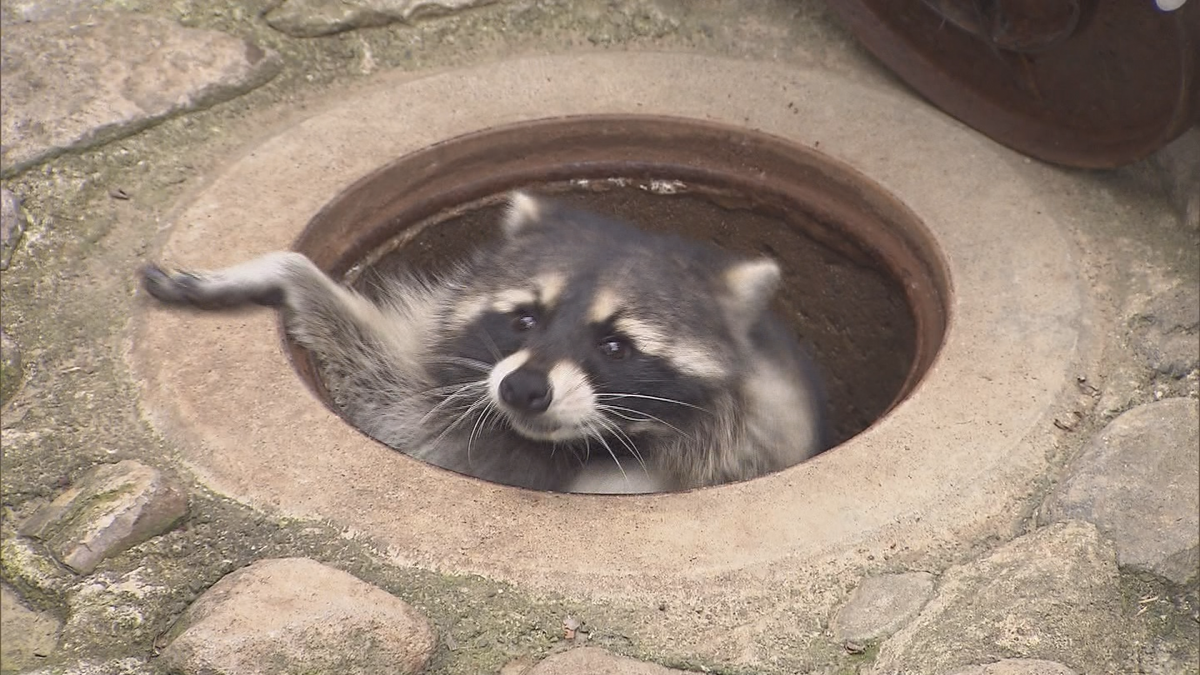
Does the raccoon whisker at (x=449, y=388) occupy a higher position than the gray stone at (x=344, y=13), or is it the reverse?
the gray stone at (x=344, y=13)

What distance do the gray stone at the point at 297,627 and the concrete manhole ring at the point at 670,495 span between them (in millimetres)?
145

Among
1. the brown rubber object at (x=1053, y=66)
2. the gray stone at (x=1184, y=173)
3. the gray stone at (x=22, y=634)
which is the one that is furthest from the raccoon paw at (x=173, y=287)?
the gray stone at (x=1184, y=173)

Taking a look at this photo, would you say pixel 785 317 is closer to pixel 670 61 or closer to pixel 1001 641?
pixel 670 61

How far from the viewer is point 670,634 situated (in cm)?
190

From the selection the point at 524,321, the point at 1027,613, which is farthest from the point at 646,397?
the point at 1027,613

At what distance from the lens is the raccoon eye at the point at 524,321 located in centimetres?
248

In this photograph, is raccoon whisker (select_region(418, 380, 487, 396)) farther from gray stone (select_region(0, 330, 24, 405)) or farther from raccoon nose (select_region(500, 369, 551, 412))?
gray stone (select_region(0, 330, 24, 405))

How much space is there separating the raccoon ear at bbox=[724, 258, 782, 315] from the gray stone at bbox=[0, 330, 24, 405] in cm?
152

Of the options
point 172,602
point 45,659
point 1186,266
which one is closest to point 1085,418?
point 1186,266

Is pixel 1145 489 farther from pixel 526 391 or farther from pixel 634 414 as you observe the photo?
pixel 526 391

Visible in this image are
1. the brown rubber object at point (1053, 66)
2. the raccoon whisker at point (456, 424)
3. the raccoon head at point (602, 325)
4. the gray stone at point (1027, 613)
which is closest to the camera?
the gray stone at point (1027, 613)

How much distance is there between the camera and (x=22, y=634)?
Result: 6.17 feet

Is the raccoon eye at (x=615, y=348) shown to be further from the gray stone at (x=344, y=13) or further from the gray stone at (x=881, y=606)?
the gray stone at (x=344, y=13)

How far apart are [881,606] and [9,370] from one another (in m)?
1.75
